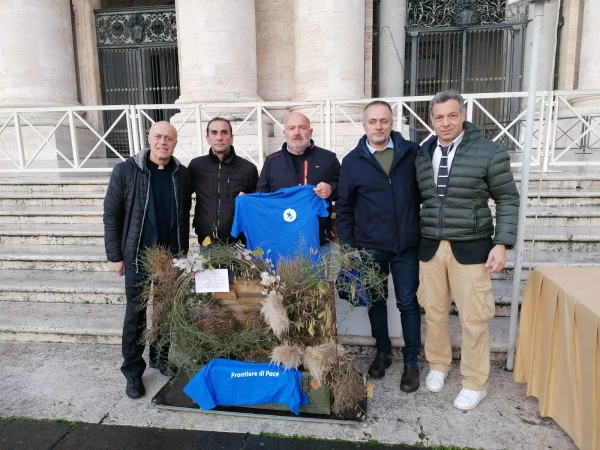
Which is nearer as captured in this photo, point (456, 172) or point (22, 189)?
point (456, 172)

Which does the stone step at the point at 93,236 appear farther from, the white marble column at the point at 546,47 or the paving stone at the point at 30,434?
the white marble column at the point at 546,47

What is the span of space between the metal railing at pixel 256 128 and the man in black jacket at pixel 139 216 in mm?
4237

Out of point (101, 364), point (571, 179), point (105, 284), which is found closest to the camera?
point (101, 364)

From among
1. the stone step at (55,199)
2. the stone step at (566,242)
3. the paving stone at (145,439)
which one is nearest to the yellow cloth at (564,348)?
the paving stone at (145,439)

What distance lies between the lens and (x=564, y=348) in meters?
2.73

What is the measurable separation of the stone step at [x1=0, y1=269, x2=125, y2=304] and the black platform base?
1.94m

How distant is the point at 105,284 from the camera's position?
499cm

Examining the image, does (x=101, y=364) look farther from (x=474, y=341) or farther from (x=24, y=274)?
(x=474, y=341)

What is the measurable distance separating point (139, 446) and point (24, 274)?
3610 millimetres

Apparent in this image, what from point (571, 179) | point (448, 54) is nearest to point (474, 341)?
point (571, 179)

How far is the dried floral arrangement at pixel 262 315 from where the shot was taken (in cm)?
294

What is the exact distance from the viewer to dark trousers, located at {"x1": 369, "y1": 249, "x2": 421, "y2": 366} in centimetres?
330

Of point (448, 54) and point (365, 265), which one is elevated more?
point (448, 54)

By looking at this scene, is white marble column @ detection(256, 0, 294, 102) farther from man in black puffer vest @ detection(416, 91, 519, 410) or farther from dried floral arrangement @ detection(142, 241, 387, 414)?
dried floral arrangement @ detection(142, 241, 387, 414)
